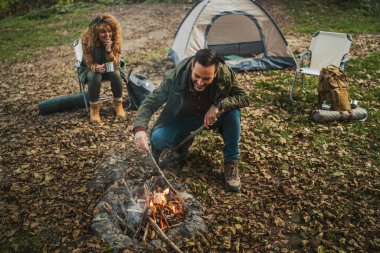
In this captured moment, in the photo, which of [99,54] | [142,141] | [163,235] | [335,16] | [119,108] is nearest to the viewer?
[163,235]

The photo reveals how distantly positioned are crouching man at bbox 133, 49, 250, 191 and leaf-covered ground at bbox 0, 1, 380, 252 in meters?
0.50

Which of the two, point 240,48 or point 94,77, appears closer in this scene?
point 94,77

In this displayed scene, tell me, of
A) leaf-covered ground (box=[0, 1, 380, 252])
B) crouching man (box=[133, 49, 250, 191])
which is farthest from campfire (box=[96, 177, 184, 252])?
crouching man (box=[133, 49, 250, 191])

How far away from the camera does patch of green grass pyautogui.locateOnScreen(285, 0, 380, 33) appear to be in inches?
432

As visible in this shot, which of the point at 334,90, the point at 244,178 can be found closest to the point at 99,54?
the point at 244,178

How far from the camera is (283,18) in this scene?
40.7 feet

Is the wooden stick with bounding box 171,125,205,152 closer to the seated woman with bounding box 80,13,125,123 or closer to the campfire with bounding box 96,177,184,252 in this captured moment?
the campfire with bounding box 96,177,184,252

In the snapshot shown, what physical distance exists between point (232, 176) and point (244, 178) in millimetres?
309

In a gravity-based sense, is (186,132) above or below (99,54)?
below

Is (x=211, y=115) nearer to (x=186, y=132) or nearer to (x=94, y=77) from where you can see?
(x=186, y=132)

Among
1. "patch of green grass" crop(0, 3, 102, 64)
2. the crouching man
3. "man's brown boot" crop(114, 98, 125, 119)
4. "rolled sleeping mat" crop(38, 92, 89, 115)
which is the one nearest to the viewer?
the crouching man

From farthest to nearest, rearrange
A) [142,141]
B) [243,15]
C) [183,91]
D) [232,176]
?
[243,15]
[232,176]
[183,91]
[142,141]

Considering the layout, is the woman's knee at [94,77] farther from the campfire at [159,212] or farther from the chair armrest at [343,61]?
the chair armrest at [343,61]

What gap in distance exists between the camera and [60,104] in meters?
5.80
